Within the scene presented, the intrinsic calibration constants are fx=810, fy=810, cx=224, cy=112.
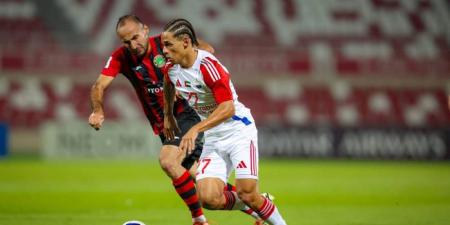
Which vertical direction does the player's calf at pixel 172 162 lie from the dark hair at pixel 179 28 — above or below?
below

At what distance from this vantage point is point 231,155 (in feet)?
24.0

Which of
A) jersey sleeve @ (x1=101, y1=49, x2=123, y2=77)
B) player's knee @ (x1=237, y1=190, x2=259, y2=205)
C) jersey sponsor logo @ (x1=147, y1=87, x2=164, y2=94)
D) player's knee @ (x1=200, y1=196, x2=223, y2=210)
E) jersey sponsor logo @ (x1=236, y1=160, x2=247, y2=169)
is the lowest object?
player's knee @ (x1=200, y1=196, x2=223, y2=210)

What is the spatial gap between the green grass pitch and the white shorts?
2.08m

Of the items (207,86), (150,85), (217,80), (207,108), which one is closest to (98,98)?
(150,85)

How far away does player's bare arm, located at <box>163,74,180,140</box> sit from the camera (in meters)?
7.77

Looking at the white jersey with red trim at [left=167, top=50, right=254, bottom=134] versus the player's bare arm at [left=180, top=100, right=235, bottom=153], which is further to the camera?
the white jersey with red trim at [left=167, top=50, right=254, bottom=134]

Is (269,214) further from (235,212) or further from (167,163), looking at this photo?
(235,212)

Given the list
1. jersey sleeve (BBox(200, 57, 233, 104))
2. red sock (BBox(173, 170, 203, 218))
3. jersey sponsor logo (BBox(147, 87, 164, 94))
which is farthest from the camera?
jersey sponsor logo (BBox(147, 87, 164, 94))

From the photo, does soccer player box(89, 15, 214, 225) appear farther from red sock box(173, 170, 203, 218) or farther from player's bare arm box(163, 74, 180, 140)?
player's bare arm box(163, 74, 180, 140)

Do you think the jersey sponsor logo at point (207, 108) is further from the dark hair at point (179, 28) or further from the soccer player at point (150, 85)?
the soccer player at point (150, 85)

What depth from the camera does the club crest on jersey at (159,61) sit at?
859 cm

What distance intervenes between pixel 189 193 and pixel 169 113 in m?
0.81

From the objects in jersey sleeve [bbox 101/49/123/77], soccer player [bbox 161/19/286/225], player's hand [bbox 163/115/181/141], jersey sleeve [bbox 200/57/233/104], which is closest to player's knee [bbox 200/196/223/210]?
soccer player [bbox 161/19/286/225]

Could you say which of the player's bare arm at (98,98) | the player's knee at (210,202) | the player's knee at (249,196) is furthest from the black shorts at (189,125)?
the player's knee at (249,196)
